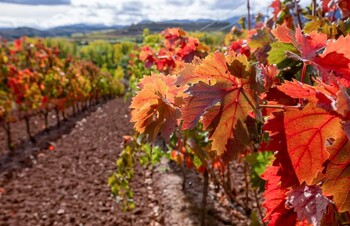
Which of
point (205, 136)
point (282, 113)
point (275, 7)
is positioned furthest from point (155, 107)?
point (205, 136)

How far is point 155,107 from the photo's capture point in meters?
0.81

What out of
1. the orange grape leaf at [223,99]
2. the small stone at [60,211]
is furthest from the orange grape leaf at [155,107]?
the small stone at [60,211]

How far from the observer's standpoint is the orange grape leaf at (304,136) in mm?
588

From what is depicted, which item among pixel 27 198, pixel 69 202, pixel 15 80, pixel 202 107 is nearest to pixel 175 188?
pixel 69 202

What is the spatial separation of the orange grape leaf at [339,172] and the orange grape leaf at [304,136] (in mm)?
13

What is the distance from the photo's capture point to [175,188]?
17.0 feet

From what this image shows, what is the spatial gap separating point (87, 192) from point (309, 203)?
5259 mm

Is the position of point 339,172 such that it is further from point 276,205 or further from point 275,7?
point 275,7

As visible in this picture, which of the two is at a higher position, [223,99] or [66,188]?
[223,99]

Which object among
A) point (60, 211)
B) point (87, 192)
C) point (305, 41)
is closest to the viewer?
point (305, 41)

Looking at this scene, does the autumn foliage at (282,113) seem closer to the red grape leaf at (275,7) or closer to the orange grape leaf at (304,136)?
the orange grape leaf at (304,136)

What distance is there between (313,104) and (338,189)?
15cm

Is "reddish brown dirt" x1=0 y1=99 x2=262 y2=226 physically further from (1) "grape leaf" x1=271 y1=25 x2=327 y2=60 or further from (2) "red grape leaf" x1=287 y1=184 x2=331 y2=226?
(1) "grape leaf" x1=271 y1=25 x2=327 y2=60

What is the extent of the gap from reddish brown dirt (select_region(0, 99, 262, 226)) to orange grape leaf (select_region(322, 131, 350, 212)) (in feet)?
11.2
